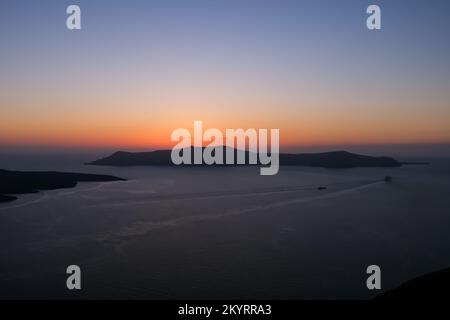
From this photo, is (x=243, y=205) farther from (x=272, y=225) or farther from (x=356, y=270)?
(x=356, y=270)

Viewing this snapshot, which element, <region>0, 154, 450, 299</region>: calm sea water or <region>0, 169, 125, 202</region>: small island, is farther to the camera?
<region>0, 169, 125, 202</region>: small island

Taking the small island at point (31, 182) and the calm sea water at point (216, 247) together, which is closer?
the calm sea water at point (216, 247)

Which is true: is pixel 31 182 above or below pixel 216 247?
above

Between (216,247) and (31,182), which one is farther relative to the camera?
(31,182)

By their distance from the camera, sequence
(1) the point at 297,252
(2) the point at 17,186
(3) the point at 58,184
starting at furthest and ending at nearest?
(3) the point at 58,184
(2) the point at 17,186
(1) the point at 297,252

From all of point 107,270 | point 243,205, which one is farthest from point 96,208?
point 107,270

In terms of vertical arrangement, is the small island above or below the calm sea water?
above

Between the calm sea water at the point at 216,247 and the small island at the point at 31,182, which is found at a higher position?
the small island at the point at 31,182
